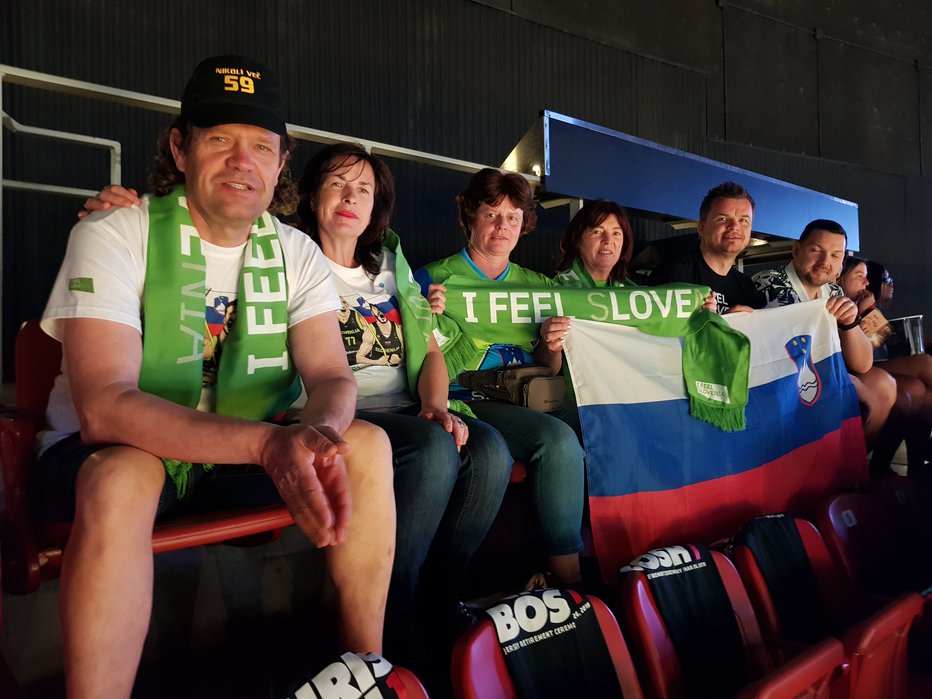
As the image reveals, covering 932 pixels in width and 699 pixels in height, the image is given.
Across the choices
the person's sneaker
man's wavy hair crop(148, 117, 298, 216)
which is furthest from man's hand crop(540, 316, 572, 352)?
man's wavy hair crop(148, 117, 298, 216)

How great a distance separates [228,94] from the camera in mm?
1190

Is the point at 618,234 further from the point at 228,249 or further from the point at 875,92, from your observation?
the point at 875,92

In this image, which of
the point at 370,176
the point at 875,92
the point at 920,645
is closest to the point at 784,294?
the point at 920,645

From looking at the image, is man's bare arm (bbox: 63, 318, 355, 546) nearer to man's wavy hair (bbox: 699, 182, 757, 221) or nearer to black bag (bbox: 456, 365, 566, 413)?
black bag (bbox: 456, 365, 566, 413)

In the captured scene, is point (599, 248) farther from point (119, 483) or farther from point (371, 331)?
point (119, 483)

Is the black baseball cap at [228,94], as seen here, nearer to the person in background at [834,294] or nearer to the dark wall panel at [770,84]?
the person in background at [834,294]

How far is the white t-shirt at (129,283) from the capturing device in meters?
1.04

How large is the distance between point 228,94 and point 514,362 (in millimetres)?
1180

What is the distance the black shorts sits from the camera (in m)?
1.02

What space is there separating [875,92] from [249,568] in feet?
29.3

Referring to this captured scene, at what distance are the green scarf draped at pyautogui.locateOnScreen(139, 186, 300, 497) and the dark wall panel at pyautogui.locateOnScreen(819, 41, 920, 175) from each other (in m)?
7.80

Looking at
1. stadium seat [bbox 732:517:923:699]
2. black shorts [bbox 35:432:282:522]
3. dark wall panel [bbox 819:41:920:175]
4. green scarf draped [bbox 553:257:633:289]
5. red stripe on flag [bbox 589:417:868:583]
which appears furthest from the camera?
dark wall panel [bbox 819:41:920:175]

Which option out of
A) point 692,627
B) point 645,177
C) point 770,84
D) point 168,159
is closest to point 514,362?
point 692,627

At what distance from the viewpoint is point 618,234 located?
7.98 ft
